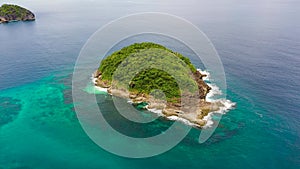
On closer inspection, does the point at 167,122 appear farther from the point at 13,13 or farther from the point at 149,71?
the point at 13,13

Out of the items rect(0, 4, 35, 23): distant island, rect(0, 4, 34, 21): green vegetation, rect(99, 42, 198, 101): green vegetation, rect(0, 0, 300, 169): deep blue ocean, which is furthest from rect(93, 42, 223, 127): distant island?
rect(0, 4, 34, 21): green vegetation

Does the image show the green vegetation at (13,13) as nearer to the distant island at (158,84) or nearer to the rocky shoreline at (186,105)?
the distant island at (158,84)

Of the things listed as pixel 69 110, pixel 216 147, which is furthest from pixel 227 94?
pixel 69 110

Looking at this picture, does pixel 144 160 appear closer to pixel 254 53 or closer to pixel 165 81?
pixel 165 81

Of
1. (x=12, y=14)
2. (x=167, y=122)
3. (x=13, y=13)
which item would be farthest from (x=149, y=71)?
(x=13, y=13)

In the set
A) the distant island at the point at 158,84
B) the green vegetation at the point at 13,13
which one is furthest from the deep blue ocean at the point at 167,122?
the green vegetation at the point at 13,13
